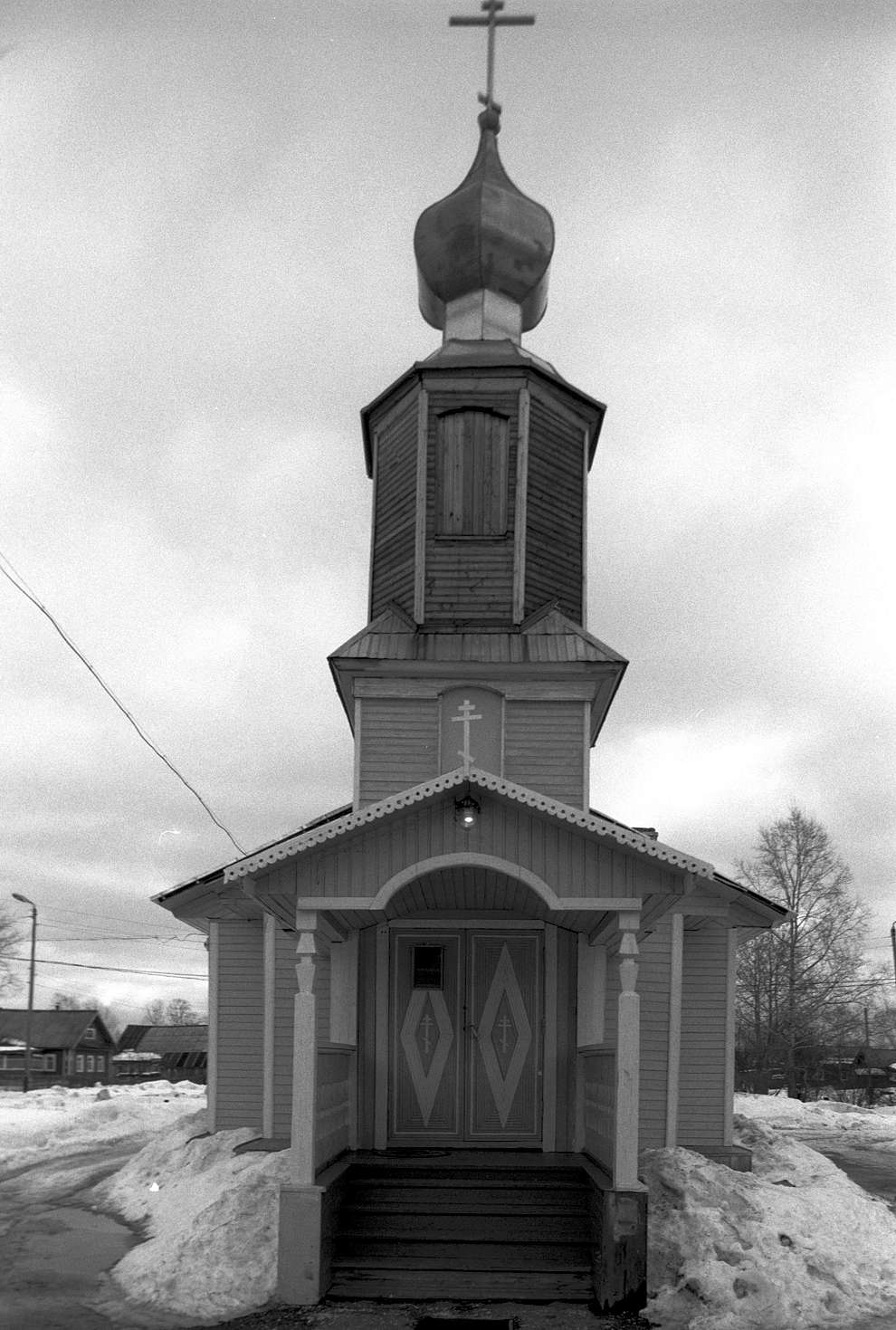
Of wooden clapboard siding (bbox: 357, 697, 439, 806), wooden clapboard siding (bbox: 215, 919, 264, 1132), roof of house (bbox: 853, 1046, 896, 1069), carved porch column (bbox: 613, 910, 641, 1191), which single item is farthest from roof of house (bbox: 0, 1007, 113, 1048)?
carved porch column (bbox: 613, 910, 641, 1191)

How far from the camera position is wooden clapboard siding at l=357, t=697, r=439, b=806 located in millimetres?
13312

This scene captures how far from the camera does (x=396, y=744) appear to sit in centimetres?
1346

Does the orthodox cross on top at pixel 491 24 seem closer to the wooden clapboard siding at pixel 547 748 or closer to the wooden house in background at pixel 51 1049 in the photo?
the wooden clapboard siding at pixel 547 748

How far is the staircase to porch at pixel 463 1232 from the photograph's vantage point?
349 inches

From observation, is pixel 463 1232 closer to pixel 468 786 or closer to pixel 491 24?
pixel 468 786

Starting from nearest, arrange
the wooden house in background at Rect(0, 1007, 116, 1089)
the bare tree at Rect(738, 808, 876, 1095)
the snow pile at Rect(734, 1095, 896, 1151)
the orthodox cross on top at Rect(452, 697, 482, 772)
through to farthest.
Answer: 1. the orthodox cross on top at Rect(452, 697, 482, 772)
2. the snow pile at Rect(734, 1095, 896, 1151)
3. the bare tree at Rect(738, 808, 876, 1095)
4. the wooden house in background at Rect(0, 1007, 116, 1089)

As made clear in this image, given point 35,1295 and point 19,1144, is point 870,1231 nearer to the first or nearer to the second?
point 35,1295

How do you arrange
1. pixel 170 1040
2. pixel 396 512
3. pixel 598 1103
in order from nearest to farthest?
pixel 598 1103 → pixel 396 512 → pixel 170 1040

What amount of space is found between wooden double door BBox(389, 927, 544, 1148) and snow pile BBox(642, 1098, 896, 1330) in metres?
1.53

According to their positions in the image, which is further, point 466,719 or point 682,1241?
point 466,719

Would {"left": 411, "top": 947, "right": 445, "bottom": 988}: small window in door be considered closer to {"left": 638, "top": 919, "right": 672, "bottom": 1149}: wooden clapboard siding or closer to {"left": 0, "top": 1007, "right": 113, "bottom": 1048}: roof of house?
{"left": 638, "top": 919, "right": 672, "bottom": 1149}: wooden clapboard siding

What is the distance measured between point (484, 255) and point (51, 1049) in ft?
153

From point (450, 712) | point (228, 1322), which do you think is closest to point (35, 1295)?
point (228, 1322)

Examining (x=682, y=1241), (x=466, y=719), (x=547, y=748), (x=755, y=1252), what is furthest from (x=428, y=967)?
(x=755, y=1252)
